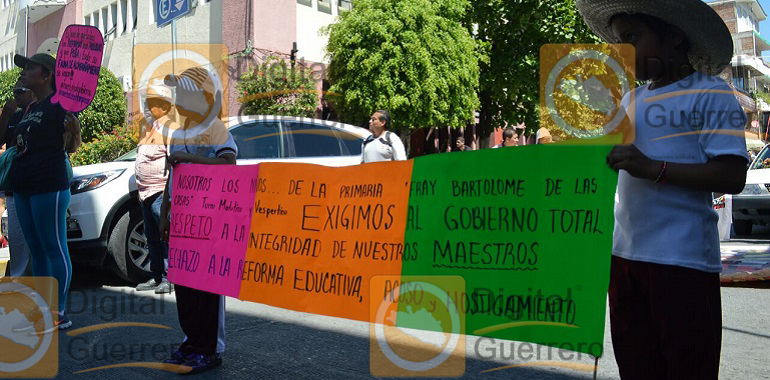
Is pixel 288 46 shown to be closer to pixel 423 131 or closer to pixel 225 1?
pixel 225 1

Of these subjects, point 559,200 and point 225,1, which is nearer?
point 559,200

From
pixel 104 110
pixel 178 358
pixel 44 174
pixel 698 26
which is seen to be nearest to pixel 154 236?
pixel 44 174

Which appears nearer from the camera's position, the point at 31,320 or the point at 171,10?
the point at 31,320

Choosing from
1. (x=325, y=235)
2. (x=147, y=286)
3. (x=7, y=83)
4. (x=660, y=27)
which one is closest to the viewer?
(x=660, y=27)

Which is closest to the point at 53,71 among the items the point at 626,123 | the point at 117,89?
the point at 626,123

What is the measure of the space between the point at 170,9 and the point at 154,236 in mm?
7087

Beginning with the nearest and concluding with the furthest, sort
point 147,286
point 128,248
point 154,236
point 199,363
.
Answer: point 199,363 < point 154,236 < point 147,286 < point 128,248

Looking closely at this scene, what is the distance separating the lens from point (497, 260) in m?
2.65

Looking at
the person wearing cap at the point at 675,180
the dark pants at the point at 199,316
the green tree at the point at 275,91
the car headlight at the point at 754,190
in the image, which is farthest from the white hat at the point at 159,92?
the green tree at the point at 275,91

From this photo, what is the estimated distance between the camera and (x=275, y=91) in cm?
1675

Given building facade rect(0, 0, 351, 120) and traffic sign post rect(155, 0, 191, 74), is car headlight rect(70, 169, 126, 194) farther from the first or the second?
building facade rect(0, 0, 351, 120)

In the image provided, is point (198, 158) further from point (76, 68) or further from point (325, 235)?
point (76, 68)

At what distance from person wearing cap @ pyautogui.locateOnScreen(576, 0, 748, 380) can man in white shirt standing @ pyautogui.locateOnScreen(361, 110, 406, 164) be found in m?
4.65

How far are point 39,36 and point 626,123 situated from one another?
110 feet
